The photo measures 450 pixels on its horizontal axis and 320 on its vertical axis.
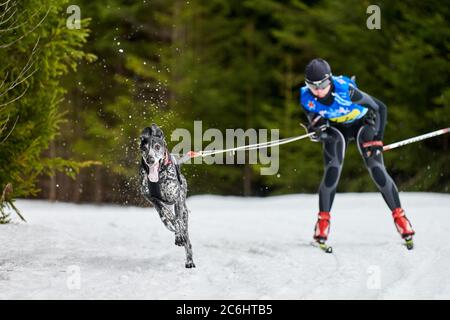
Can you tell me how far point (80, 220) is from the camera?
12.1 meters

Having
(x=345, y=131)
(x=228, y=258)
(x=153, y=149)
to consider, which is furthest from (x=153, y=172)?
(x=345, y=131)

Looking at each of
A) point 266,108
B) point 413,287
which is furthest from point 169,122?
point 266,108

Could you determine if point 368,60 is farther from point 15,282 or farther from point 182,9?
point 15,282

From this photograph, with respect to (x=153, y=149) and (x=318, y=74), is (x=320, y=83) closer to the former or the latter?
(x=318, y=74)

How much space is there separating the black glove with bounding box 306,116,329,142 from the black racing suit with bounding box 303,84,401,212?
0.01 m

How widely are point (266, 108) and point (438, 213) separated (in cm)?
915

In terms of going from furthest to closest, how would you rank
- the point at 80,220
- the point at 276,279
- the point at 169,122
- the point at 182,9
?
the point at 182,9, the point at 80,220, the point at 169,122, the point at 276,279

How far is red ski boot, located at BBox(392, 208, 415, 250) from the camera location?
9273mm

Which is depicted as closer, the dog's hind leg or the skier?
the dog's hind leg

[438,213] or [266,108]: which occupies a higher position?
[266,108]

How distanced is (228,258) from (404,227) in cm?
218

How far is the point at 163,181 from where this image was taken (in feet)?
24.7

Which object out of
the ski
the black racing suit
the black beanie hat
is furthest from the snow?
the black beanie hat

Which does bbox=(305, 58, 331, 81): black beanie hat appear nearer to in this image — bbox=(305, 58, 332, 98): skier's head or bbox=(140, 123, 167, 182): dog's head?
bbox=(305, 58, 332, 98): skier's head
